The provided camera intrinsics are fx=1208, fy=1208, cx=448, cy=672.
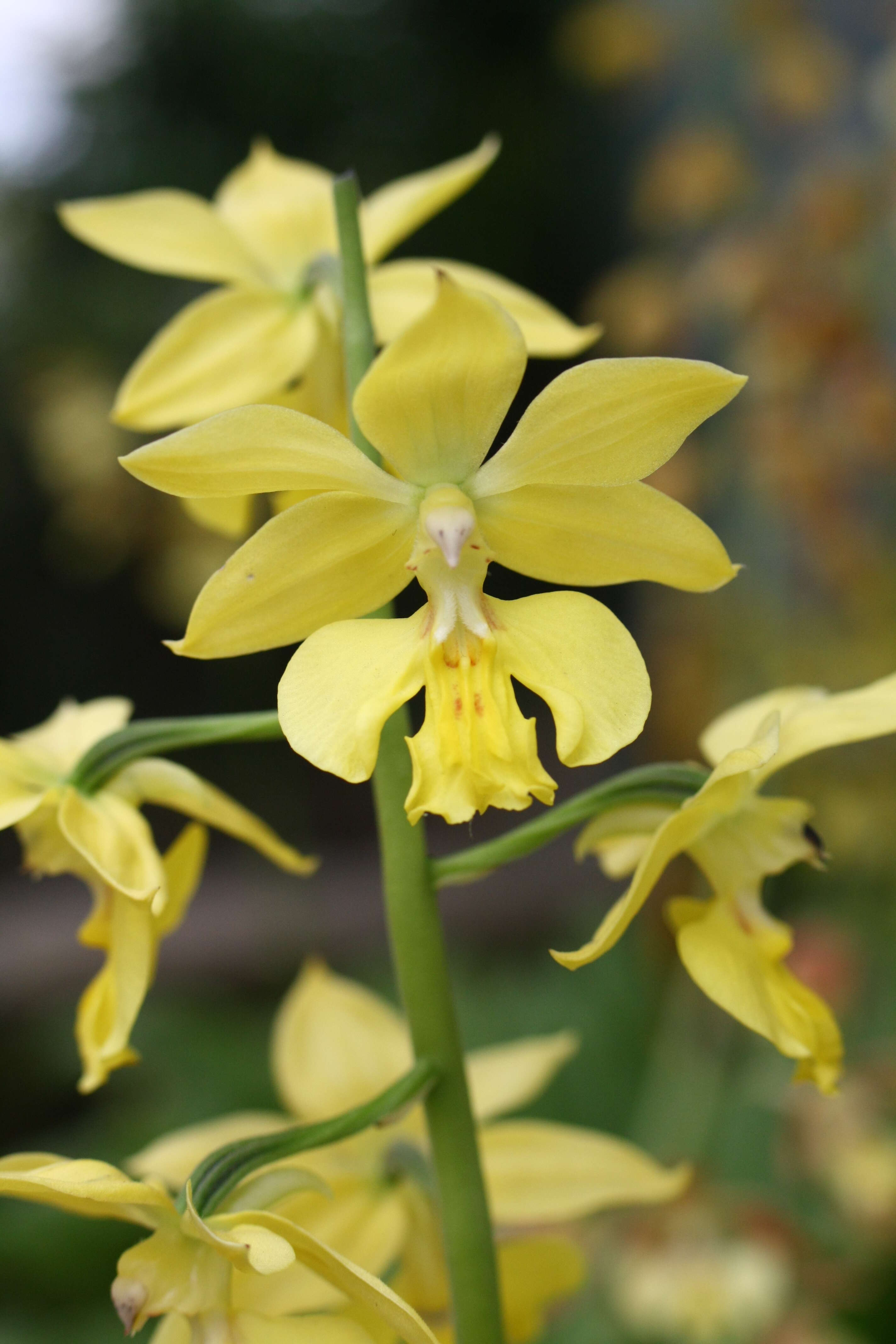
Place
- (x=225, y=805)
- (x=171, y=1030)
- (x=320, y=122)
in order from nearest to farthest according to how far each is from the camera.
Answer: (x=225, y=805), (x=171, y=1030), (x=320, y=122)

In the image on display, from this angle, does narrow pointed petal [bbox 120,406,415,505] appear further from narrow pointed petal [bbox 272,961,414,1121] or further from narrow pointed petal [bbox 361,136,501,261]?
narrow pointed petal [bbox 272,961,414,1121]

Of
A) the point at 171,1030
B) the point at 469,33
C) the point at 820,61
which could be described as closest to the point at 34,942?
the point at 171,1030

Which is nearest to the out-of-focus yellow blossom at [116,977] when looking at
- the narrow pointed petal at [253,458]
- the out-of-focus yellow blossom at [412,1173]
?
the out-of-focus yellow blossom at [412,1173]

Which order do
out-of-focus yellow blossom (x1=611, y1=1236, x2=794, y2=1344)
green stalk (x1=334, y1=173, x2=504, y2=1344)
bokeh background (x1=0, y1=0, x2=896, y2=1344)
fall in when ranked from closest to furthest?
green stalk (x1=334, y1=173, x2=504, y2=1344) < out-of-focus yellow blossom (x1=611, y1=1236, x2=794, y2=1344) < bokeh background (x1=0, y1=0, x2=896, y2=1344)

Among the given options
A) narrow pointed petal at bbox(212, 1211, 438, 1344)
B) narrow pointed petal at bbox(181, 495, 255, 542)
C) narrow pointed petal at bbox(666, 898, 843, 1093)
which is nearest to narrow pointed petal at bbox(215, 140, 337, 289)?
narrow pointed petal at bbox(181, 495, 255, 542)

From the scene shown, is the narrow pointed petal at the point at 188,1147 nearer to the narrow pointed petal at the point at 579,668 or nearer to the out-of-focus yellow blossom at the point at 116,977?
the out-of-focus yellow blossom at the point at 116,977

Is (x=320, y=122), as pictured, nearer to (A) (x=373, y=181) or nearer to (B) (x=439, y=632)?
(A) (x=373, y=181)
